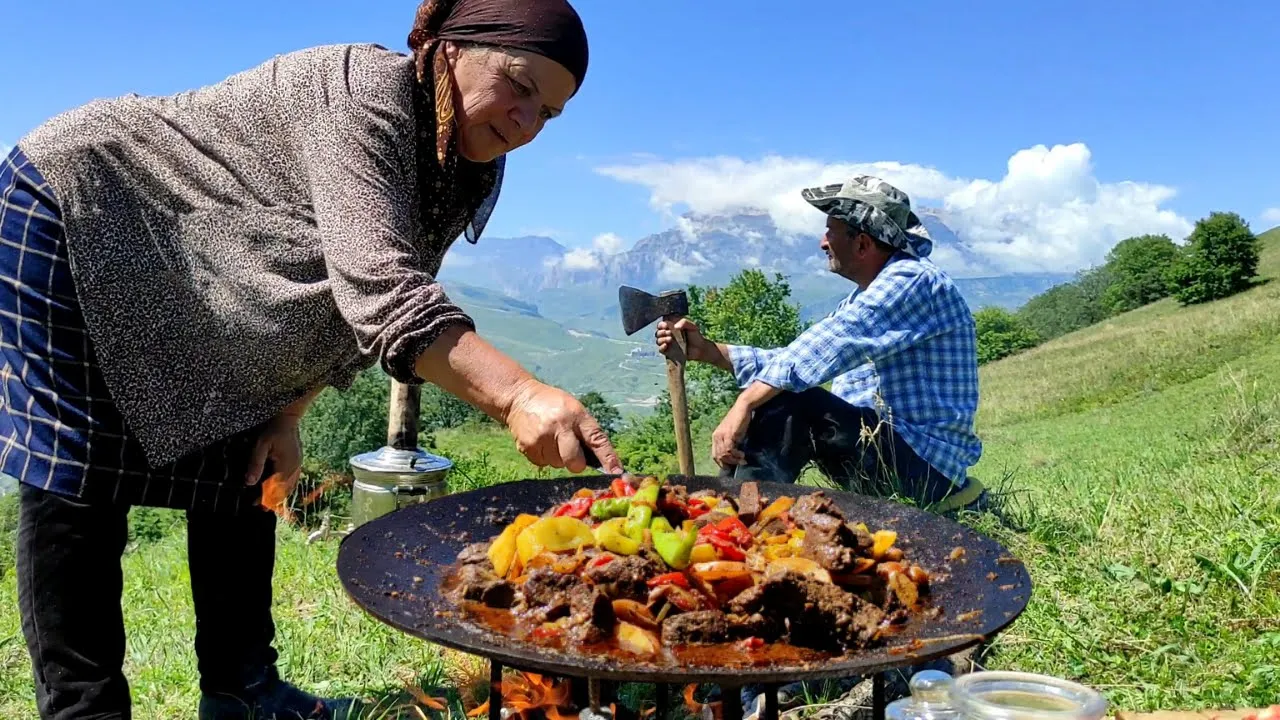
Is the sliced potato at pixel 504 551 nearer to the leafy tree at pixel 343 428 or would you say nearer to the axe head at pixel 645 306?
the axe head at pixel 645 306

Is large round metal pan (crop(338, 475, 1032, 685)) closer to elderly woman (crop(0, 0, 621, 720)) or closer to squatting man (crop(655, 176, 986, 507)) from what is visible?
elderly woman (crop(0, 0, 621, 720))

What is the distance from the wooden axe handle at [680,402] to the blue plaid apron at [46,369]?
81.2 inches

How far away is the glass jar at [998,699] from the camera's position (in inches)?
72.8

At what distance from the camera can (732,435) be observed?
5105 millimetres

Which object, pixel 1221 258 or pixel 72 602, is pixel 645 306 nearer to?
pixel 72 602

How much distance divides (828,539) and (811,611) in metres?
0.32

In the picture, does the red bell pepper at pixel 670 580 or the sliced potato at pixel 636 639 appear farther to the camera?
the red bell pepper at pixel 670 580

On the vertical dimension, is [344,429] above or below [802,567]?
below

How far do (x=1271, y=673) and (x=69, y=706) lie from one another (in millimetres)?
3861

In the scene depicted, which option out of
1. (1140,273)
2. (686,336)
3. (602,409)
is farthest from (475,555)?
→ (1140,273)

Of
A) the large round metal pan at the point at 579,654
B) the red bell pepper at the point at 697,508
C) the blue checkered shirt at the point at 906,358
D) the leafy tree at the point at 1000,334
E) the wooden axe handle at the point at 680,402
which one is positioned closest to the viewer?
the large round metal pan at the point at 579,654

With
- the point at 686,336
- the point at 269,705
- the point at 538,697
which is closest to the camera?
the point at 538,697

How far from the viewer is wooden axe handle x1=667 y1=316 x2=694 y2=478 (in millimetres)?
4051

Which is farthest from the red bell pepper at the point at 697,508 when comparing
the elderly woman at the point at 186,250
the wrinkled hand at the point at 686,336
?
the wrinkled hand at the point at 686,336
